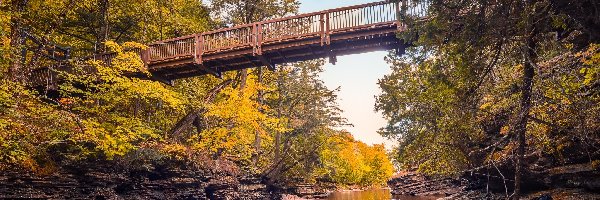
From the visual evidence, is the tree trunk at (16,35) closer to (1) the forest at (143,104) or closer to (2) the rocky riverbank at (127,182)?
(1) the forest at (143,104)

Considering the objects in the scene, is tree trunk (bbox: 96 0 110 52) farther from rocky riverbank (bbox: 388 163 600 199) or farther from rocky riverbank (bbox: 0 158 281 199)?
rocky riverbank (bbox: 388 163 600 199)

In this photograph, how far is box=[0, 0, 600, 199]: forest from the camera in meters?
6.80

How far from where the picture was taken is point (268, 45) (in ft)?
49.3

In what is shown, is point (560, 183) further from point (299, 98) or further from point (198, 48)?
point (299, 98)

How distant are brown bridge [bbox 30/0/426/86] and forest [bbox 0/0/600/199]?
1.07 m

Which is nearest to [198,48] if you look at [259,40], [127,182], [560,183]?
[259,40]

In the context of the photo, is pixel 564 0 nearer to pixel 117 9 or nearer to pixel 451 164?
pixel 451 164

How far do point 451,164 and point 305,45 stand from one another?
1159 centimetres

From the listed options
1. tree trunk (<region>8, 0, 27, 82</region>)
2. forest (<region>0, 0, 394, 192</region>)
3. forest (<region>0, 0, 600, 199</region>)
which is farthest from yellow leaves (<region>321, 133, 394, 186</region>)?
tree trunk (<region>8, 0, 27, 82</region>)

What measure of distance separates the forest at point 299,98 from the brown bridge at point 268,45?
1.07 m

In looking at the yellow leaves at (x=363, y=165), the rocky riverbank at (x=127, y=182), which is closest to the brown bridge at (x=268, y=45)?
the rocky riverbank at (x=127, y=182)

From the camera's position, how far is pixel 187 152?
730 inches

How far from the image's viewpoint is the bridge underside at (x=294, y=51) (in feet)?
45.7

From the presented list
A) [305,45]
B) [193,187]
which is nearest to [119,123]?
[193,187]
